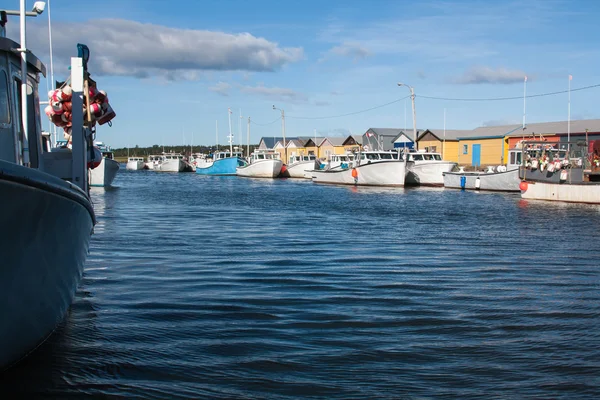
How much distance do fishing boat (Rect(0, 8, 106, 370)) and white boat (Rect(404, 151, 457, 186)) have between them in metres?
38.3

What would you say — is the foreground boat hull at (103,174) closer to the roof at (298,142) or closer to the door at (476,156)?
the door at (476,156)

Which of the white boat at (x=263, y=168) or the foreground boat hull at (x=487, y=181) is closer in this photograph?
the foreground boat hull at (x=487, y=181)

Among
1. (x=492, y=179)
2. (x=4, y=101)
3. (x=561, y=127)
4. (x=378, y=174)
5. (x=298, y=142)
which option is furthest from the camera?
(x=298, y=142)

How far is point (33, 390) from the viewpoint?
213 inches

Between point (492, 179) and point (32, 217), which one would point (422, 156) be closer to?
point (492, 179)

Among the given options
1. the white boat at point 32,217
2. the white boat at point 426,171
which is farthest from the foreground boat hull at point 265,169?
the white boat at point 32,217

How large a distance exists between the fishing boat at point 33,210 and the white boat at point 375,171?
37.2 metres

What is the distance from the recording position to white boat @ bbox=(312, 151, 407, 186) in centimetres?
4478

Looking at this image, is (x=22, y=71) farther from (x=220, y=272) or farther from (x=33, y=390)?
(x=220, y=272)

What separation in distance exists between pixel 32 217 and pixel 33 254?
1.11 feet

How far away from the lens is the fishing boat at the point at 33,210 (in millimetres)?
4992

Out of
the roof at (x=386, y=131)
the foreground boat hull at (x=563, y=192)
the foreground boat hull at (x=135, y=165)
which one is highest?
the roof at (x=386, y=131)

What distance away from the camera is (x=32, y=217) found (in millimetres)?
5250

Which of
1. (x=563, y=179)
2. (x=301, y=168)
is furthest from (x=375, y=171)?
(x=301, y=168)
